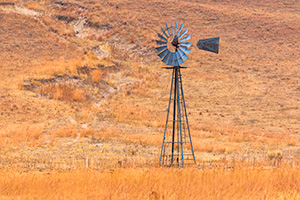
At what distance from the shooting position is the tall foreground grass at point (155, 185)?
876cm

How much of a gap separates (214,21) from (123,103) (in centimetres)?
3360

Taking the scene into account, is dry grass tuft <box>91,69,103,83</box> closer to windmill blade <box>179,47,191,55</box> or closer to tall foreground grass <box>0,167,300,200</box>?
Answer: windmill blade <box>179,47,191,55</box>

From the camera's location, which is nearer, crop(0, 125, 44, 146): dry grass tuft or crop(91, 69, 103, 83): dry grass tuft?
crop(0, 125, 44, 146): dry grass tuft

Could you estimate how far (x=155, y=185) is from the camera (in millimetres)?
9773

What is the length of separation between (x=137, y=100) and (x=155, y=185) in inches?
1094

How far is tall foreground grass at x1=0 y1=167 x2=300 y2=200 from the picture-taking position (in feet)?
28.7

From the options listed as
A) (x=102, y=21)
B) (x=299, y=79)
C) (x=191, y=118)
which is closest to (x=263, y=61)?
(x=299, y=79)

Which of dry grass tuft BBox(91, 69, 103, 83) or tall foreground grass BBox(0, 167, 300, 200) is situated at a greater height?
dry grass tuft BBox(91, 69, 103, 83)

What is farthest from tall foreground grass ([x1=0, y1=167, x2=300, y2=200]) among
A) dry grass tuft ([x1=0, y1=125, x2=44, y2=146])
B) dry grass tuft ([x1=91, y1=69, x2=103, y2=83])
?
dry grass tuft ([x1=91, y1=69, x2=103, y2=83])

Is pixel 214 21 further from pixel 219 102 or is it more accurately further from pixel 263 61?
pixel 219 102

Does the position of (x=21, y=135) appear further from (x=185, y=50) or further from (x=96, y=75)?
(x=96, y=75)

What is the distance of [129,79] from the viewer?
1686 inches

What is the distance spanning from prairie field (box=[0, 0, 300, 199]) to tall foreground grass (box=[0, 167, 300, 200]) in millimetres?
54

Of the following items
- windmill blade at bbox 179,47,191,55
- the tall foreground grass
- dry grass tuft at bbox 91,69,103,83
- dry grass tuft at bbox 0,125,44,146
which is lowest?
the tall foreground grass
